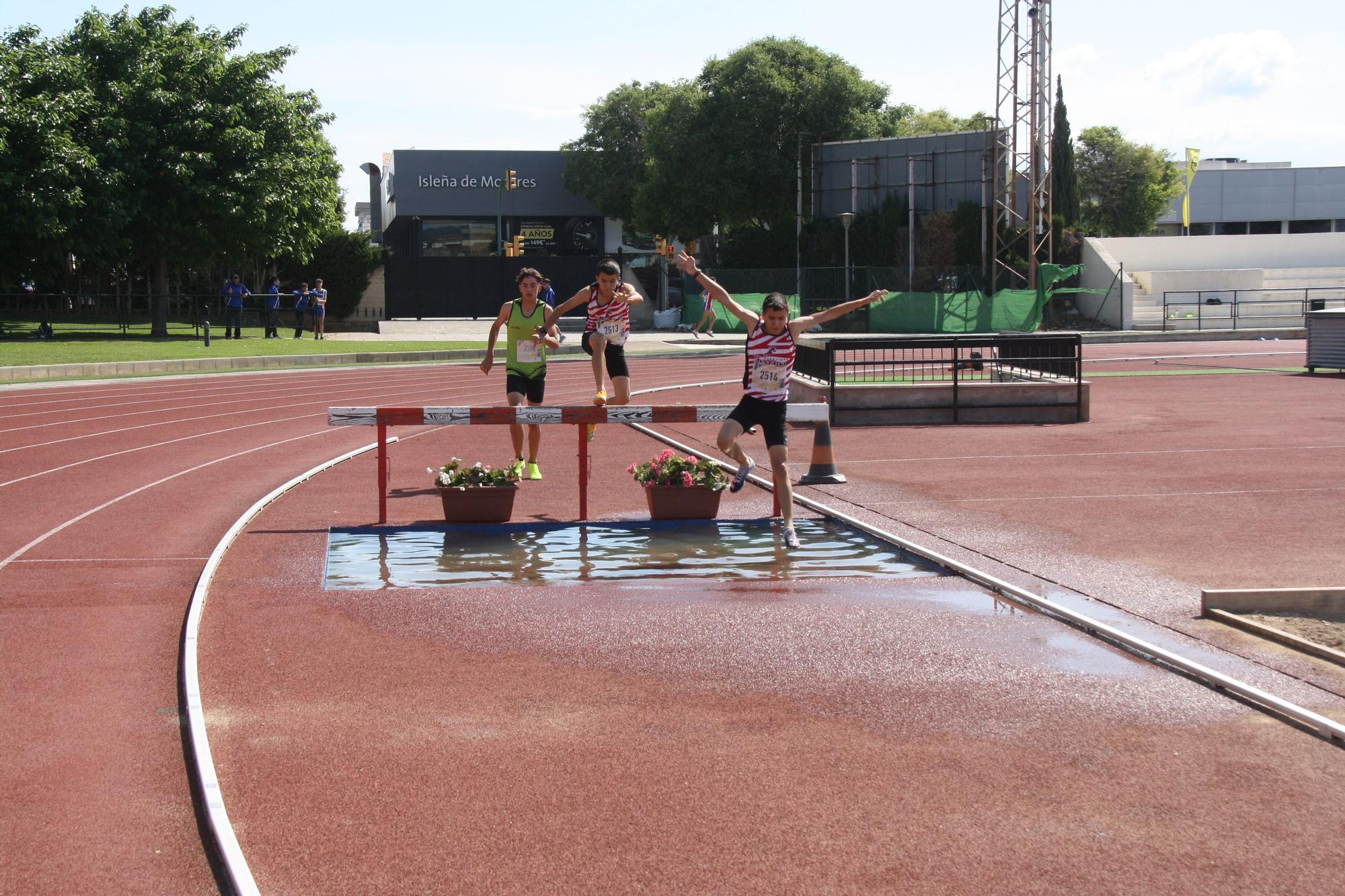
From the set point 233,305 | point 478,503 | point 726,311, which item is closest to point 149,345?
point 233,305

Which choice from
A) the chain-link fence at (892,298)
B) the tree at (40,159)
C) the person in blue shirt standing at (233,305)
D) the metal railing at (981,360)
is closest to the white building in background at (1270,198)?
the chain-link fence at (892,298)

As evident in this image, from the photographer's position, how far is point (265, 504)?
11.5m

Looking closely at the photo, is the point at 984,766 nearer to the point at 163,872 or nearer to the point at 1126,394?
the point at 163,872

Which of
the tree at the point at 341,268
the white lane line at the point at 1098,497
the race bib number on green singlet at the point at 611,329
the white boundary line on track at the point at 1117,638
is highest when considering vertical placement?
the tree at the point at 341,268

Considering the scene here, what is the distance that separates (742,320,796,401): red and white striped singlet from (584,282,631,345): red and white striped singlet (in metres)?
3.61

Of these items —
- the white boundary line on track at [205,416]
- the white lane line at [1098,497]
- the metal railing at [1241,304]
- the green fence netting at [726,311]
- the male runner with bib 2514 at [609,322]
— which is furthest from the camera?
the metal railing at [1241,304]

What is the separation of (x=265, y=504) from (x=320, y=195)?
1348 inches

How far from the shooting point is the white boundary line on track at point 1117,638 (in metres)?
5.44

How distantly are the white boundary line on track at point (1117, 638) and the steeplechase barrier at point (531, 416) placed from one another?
50.7 inches

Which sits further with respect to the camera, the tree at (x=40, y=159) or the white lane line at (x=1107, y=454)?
the tree at (x=40, y=159)

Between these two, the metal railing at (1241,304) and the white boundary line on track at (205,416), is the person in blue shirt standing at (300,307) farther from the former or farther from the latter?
the metal railing at (1241,304)

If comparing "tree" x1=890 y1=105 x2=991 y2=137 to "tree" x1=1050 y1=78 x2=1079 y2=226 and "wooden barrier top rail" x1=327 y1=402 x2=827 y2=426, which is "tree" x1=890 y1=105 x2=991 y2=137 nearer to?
"tree" x1=1050 y1=78 x2=1079 y2=226

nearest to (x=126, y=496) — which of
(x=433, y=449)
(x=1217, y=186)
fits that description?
(x=433, y=449)

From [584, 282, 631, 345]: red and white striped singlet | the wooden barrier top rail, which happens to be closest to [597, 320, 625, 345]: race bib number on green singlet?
[584, 282, 631, 345]: red and white striped singlet
